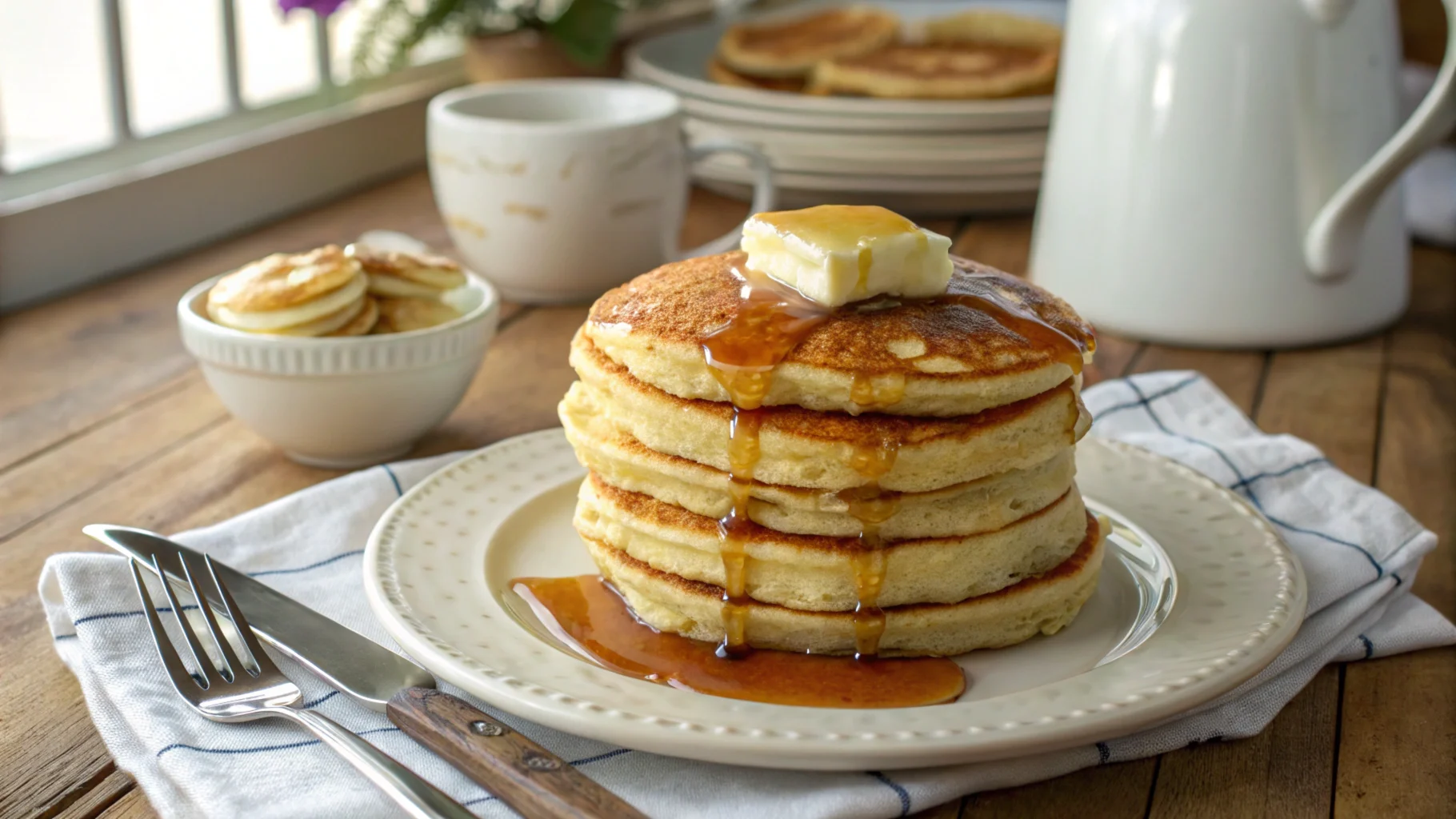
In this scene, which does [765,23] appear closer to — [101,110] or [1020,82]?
[1020,82]

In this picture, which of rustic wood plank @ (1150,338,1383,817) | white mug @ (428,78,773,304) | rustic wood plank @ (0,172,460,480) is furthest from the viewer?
white mug @ (428,78,773,304)

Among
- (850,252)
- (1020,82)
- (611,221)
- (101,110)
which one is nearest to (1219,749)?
(850,252)

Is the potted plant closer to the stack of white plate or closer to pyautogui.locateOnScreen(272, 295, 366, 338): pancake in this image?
the stack of white plate

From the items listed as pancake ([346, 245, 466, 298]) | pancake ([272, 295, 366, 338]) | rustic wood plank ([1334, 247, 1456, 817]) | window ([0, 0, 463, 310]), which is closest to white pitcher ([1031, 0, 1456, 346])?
rustic wood plank ([1334, 247, 1456, 817])

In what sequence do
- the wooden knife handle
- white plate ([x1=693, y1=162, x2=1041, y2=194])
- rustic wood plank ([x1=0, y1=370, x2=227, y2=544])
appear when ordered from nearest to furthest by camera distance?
the wooden knife handle < rustic wood plank ([x1=0, y1=370, x2=227, y2=544]) < white plate ([x1=693, y1=162, x2=1041, y2=194])

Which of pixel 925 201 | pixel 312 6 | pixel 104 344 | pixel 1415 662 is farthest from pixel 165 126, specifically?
pixel 1415 662

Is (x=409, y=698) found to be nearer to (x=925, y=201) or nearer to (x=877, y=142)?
(x=877, y=142)
